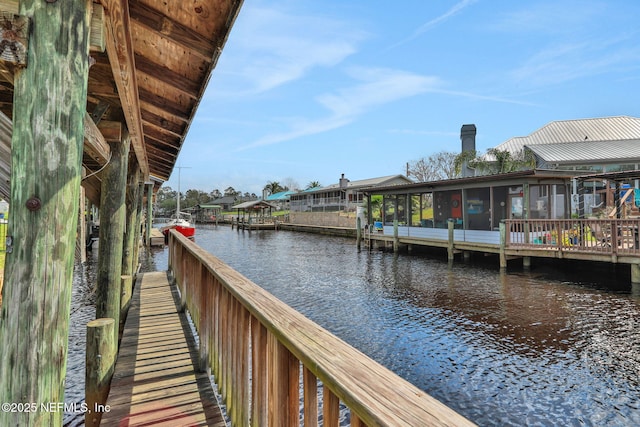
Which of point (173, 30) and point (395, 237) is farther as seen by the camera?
point (395, 237)

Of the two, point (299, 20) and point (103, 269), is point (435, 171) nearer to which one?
point (299, 20)

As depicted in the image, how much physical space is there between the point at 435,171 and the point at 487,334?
45.4 metres

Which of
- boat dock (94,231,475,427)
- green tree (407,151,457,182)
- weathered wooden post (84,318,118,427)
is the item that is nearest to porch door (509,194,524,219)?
boat dock (94,231,475,427)

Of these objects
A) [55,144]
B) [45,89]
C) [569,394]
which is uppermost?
[45,89]

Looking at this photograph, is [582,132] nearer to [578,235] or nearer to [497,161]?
[497,161]

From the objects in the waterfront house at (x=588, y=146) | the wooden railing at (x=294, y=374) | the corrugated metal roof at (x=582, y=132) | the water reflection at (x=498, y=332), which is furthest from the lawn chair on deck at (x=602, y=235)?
the corrugated metal roof at (x=582, y=132)

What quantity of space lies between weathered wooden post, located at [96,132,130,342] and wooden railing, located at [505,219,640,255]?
12487 mm

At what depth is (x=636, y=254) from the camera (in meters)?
10.1

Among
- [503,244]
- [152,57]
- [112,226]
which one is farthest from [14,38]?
[503,244]

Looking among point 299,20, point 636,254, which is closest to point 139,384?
point 299,20

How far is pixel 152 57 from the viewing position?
331 centimetres

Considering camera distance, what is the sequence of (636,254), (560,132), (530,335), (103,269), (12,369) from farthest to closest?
(560,132), (636,254), (530,335), (103,269), (12,369)

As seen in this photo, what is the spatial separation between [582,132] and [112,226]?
38650 millimetres

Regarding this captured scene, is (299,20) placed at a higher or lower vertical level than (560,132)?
lower
